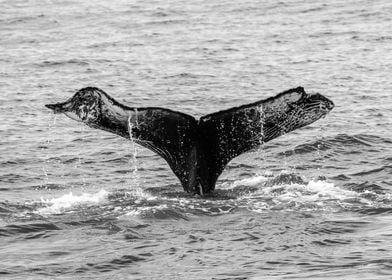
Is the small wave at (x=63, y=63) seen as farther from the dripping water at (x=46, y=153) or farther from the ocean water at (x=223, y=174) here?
the dripping water at (x=46, y=153)

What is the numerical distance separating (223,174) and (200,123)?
3532 mm

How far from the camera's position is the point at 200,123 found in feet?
38.3

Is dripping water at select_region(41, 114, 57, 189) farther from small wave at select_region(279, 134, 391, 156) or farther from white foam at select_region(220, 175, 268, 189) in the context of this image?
small wave at select_region(279, 134, 391, 156)

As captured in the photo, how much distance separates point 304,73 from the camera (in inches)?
958

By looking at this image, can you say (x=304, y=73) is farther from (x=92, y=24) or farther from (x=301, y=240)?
(x=301, y=240)

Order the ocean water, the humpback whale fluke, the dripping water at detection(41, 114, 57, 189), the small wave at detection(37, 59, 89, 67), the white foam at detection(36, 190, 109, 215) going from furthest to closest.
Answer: the small wave at detection(37, 59, 89, 67), the dripping water at detection(41, 114, 57, 189), the white foam at detection(36, 190, 109, 215), the humpback whale fluke, the ocean water

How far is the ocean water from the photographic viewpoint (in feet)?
34.9

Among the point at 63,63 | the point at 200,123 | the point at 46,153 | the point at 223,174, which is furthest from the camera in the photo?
the point at 63,63

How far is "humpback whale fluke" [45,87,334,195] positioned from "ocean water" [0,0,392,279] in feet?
1.99

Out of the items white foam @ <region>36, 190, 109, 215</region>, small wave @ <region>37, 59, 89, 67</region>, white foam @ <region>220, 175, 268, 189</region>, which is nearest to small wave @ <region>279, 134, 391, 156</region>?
white foam @ <region>220, 175, 268, 189</region>

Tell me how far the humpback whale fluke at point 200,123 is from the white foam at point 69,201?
1336 millimetres

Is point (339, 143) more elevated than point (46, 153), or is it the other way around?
point (46, 153)

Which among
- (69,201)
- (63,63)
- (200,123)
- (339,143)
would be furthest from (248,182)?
(63,63)

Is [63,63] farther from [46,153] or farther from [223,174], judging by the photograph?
[223,174]
